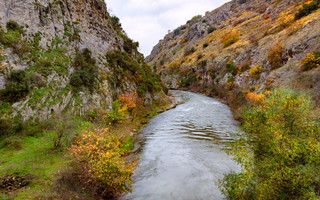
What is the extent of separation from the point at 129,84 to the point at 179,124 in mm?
15099

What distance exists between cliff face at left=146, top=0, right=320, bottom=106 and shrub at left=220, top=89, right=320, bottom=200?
1343 centimetres

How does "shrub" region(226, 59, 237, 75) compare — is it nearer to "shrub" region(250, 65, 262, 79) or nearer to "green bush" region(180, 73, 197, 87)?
"shrub" region(250, 65, 262, 79)

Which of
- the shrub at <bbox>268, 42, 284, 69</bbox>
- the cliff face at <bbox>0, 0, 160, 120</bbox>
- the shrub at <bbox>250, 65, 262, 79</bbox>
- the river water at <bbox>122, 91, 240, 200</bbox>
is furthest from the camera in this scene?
the shrub at <bbox>250, 65, 262, 79</bbox>

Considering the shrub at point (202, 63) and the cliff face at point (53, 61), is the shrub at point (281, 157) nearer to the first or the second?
the cliff face at point (53, 61)

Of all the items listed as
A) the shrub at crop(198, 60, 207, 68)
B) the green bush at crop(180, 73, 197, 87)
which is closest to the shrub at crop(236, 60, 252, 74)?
the shrub at crop(198, 60, 207, 68)

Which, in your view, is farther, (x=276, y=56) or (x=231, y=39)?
(x=231, y=39)

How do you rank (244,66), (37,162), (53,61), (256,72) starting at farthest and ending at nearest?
(244,66), (256,72), (53,61), (37,162)

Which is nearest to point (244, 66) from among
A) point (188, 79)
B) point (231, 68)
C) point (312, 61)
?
point (231, 68)

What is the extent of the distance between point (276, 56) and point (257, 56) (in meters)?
7.17

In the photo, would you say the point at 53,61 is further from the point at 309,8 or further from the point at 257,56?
the point at 309,8

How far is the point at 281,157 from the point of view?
7375 mm

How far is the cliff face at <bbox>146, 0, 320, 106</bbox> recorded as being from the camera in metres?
26.6

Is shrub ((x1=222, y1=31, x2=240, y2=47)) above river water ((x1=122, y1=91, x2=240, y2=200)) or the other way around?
above

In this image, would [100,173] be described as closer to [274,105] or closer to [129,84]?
[274,105]
